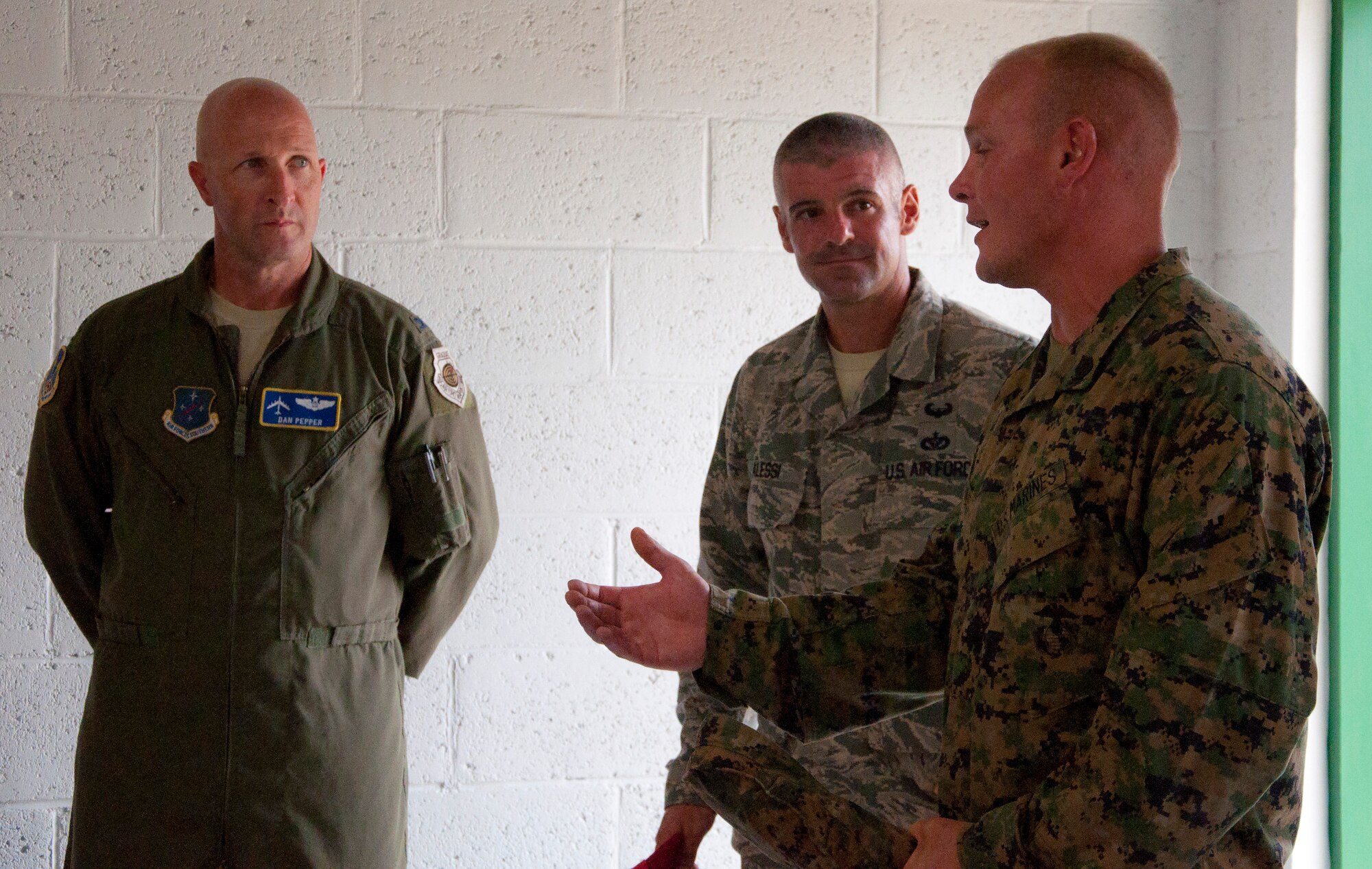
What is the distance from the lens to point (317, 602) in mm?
1812

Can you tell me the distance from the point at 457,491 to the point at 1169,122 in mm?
1232

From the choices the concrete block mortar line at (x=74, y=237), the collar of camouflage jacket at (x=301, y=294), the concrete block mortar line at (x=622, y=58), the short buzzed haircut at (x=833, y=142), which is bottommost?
the collar of camouflage jacket at (x=301, y=294)

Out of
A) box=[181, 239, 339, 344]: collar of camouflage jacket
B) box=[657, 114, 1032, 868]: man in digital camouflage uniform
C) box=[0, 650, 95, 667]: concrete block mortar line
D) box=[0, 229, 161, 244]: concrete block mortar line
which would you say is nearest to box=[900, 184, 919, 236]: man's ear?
box=[657, 114, 1032, 868]: man in digital camouflage uniform

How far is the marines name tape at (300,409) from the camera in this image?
6.02ft

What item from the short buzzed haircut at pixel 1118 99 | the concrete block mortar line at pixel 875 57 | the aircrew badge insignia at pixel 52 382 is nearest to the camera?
the short buzzed haircut at pixel 1118 99

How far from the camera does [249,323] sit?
1.93 metres

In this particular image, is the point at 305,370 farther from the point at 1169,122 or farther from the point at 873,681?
the point at 1169,122

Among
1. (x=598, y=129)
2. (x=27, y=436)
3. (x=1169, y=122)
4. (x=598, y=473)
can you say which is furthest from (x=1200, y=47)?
(x=27, y=436)

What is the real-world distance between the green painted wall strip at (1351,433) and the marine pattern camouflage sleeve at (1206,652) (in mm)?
1907

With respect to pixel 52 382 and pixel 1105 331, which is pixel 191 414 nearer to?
pixel 52 382

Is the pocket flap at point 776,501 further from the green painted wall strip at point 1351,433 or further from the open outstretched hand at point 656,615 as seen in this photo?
the green painted wall strip at point 1351,433

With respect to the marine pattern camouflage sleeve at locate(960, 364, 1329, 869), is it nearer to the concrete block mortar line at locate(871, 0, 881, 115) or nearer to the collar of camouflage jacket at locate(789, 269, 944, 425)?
the collar of camouflage jacket at locate(789, 269, 944, 425)

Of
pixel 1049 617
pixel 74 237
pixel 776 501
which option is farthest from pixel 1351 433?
pixel 74 237

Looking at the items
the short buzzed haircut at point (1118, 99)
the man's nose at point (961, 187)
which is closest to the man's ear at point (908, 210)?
the man's nose at point (961, 187)
